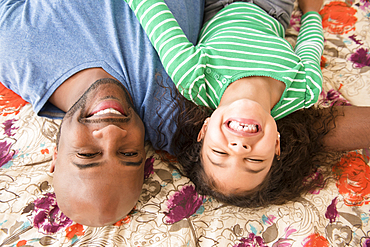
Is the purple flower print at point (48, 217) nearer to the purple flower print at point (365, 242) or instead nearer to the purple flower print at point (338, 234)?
the purple flower print at point (338, 234)

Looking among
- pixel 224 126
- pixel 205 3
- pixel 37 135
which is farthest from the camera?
pixel 205 3

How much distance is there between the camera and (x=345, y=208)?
1.20m

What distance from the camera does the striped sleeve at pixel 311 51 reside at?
1188mm

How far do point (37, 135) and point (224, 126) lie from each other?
1.08 metres

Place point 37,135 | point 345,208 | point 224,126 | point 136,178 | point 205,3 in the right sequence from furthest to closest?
point 205,3, point 37,135, point 345,208, point 136,178, point 224,126

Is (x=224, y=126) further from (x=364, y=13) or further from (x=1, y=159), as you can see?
(x=364, y=13)

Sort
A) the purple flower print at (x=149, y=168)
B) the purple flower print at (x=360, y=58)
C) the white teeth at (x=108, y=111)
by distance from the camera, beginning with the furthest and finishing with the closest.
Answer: the purple flower print at (x=360, y=58) < the purple flower print at (x=149, y=168) < the white teeth at (x=108, y=111)

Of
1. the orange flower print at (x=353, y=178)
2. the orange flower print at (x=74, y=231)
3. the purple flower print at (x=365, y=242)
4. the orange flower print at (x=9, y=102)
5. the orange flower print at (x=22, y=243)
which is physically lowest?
the orange flower print at (x=22, y=243)

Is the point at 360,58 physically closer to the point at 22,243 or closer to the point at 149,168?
the point at 149,168

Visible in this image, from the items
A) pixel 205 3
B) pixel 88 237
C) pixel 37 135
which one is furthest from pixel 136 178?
pixel 205 3

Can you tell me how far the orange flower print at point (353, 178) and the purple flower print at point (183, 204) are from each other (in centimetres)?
77

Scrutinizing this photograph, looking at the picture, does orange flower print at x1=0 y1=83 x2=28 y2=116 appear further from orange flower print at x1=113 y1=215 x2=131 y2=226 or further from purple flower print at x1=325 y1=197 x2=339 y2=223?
purple flower print at x1=325 y1=197 x2=339 y2=223

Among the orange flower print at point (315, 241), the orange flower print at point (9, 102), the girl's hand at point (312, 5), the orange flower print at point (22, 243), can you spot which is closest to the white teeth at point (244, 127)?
the orange flower print at point (315, 241)

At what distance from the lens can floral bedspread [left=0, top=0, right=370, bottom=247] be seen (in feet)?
3.61
